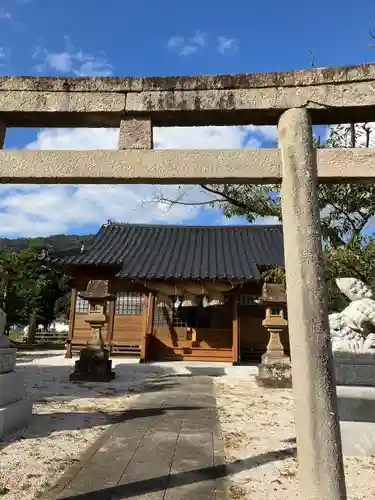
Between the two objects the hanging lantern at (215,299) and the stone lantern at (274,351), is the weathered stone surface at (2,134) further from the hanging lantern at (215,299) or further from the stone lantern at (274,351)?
the hanging lantern at (215,299)

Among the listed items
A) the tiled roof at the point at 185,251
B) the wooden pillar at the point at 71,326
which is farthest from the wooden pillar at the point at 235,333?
the wooden pillar at the point at 71,326

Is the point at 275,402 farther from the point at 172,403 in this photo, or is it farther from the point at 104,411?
the point at 104,411

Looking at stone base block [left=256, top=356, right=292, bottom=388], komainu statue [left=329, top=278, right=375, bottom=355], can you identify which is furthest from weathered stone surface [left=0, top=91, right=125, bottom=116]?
stone base block [left=256, top=356, right=292, bottom=388]

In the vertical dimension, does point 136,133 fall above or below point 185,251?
below

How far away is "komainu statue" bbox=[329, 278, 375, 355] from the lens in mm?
4922

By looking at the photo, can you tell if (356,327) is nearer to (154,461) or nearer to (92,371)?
(154,461)

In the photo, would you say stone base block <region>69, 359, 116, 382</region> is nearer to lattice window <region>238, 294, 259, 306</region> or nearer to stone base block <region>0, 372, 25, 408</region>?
stone base block <region>0, 372, 25, 408</region>

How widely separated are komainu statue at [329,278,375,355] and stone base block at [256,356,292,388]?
4.21 meters

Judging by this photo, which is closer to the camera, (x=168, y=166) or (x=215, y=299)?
(x=168, y=166)

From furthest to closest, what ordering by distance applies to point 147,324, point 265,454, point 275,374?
point 147,324 < point 275,374 < point 265,454

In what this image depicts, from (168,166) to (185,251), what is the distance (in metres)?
13.6

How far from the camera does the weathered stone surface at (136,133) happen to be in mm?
3719

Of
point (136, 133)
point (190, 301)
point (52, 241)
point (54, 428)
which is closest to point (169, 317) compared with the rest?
point (190, 301)

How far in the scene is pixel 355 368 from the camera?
476 cm
